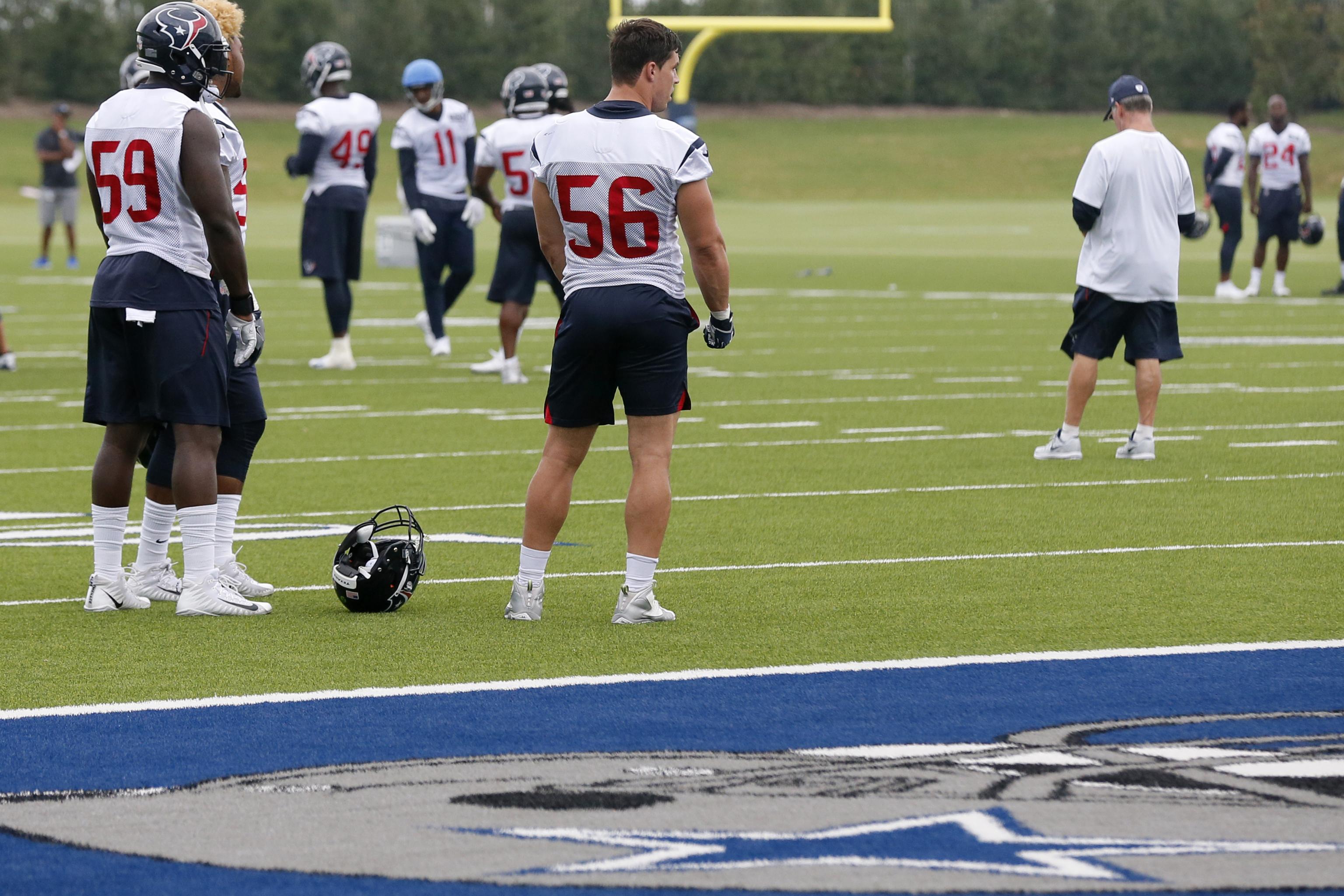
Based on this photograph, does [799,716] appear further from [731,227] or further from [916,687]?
[731,227]

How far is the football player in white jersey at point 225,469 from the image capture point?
725cm

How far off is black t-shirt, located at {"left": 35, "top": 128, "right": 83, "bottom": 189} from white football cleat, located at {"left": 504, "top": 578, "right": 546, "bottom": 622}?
25187 mm

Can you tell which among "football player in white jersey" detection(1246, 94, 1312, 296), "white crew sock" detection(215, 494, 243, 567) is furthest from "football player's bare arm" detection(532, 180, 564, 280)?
"football player in white jersey" detection(1246, 94, 1312, 296)

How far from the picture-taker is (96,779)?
476cm

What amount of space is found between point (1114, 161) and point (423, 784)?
7.20 m

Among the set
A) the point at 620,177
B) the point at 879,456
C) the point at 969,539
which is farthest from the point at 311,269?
the point at 620,177

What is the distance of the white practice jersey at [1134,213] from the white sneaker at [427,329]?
7.46 m

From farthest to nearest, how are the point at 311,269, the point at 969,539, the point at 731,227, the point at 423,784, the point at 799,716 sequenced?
the point at 731,227
the point at 311,269
the point at 969,539
the point at 799,716
the point at 423,784

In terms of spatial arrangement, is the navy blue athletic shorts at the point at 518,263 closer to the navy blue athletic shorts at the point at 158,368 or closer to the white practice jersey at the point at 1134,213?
the white practice jersey at the point at 1134,213

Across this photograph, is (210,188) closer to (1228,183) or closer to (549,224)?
(549,224)

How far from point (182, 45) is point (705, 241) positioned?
1.79 metres

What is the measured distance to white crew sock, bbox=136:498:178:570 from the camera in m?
7.39

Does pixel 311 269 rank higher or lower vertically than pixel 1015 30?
lower

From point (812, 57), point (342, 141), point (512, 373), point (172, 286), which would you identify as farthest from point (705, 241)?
point (812, 57)
